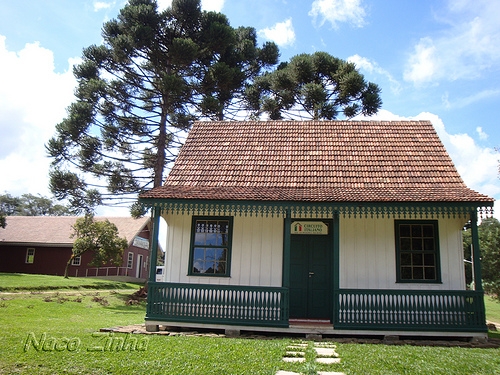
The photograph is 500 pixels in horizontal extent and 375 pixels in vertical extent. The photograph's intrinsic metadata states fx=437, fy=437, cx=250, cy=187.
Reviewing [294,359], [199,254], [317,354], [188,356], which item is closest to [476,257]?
[317,354]

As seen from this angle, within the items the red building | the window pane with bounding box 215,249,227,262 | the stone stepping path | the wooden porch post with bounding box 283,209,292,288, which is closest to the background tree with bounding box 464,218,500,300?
the wooden porch post with bounding box 283,209,292,288

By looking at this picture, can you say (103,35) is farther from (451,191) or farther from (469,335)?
(469,335)

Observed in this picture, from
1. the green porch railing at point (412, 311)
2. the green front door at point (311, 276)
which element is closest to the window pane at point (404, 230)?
the green porch railing at point (412, 311)

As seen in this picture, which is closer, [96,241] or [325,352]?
[325,352]

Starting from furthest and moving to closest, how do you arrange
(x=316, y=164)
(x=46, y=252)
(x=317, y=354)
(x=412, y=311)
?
(x=46, y=252), (x=316, y=164), (x=412, y=311), (x=317, y=354)

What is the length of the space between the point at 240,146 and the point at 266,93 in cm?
1539

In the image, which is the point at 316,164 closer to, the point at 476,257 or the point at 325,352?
the point at 476,257

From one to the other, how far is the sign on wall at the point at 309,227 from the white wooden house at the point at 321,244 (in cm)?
3

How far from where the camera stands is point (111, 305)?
19719 mm

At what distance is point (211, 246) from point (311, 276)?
9.10 ft

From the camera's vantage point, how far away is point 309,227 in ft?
38.9

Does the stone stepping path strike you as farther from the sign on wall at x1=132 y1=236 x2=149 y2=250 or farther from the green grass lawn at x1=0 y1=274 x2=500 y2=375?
the sign on wall at x1=132 y1=236 x2=149 y2=250

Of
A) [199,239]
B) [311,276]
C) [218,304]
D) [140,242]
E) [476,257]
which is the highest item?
[140,242]

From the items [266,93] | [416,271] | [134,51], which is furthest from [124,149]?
[416,271]
